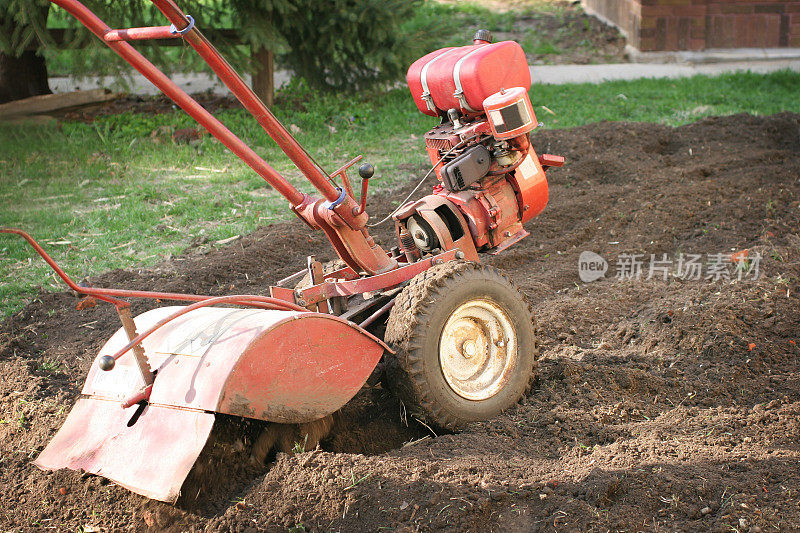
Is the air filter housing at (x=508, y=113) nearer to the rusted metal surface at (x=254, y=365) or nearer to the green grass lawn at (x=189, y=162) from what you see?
the rusted metal surface at (x=254, y=365)

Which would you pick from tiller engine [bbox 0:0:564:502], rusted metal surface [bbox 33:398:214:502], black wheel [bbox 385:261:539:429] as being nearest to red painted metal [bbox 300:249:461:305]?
tiller engine [bbox 0:0:564:502]

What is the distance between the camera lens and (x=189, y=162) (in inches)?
334

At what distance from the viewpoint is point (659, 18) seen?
12.1 meters

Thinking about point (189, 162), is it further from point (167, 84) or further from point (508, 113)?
point (167, 84)

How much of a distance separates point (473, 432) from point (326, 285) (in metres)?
0.99

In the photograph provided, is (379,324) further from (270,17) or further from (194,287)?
(270,17)

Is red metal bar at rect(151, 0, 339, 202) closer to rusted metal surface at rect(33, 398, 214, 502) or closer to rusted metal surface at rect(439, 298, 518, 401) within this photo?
rusted metal surface at rect(439, 298, 518, 401)

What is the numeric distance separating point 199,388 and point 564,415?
1.78m

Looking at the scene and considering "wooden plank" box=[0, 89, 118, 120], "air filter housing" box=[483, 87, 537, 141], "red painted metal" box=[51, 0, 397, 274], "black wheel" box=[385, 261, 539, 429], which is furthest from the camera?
"wooden plank" box=[0, 89, 118, 120]

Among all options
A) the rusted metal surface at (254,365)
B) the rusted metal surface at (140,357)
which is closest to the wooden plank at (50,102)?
the rusted metal surface at (254,365)

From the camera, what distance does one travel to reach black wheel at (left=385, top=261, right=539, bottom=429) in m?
3.55

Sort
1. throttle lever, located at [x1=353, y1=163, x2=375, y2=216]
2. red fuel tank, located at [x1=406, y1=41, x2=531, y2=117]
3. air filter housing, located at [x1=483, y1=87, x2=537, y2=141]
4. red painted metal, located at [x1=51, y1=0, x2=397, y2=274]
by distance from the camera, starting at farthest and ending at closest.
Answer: red fuel tank, located at [x1=406, y1=41, x2=531, y2=117], air filter housing, located at [x1=483, y1=87, x2=537, y2=141], throttle lever, located at [x1=353, y1=163, x2=375, y2=216], red painted metal, located at [x1=51, y1=0, x2=397, y2=274]

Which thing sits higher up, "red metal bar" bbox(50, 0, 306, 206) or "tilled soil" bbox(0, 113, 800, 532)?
"red metal bar" bbox(50, 0, 306, 206)

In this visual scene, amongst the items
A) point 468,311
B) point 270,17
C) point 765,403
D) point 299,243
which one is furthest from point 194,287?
point 270,17
